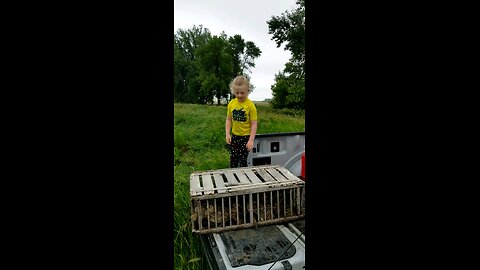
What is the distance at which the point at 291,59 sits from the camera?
14.3m

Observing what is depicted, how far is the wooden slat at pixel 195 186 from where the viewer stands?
216 cm

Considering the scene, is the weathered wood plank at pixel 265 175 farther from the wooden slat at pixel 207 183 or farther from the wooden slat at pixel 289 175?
the wooden slat at pixel 207 183

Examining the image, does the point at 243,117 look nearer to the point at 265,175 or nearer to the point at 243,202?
the point at 265,175

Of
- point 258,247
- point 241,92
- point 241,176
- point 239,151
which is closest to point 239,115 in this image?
point 241,92

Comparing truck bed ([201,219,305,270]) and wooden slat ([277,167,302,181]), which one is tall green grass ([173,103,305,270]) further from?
wooden slat ([277,167,302,181])

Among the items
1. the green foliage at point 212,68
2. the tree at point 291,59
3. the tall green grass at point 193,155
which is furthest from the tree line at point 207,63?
the tall green grass at point 193,155

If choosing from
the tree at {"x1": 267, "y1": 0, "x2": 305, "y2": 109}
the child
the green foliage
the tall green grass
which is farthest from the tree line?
the child

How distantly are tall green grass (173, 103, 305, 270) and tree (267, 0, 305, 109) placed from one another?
2.72 ft

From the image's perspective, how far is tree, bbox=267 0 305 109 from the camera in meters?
13.1
